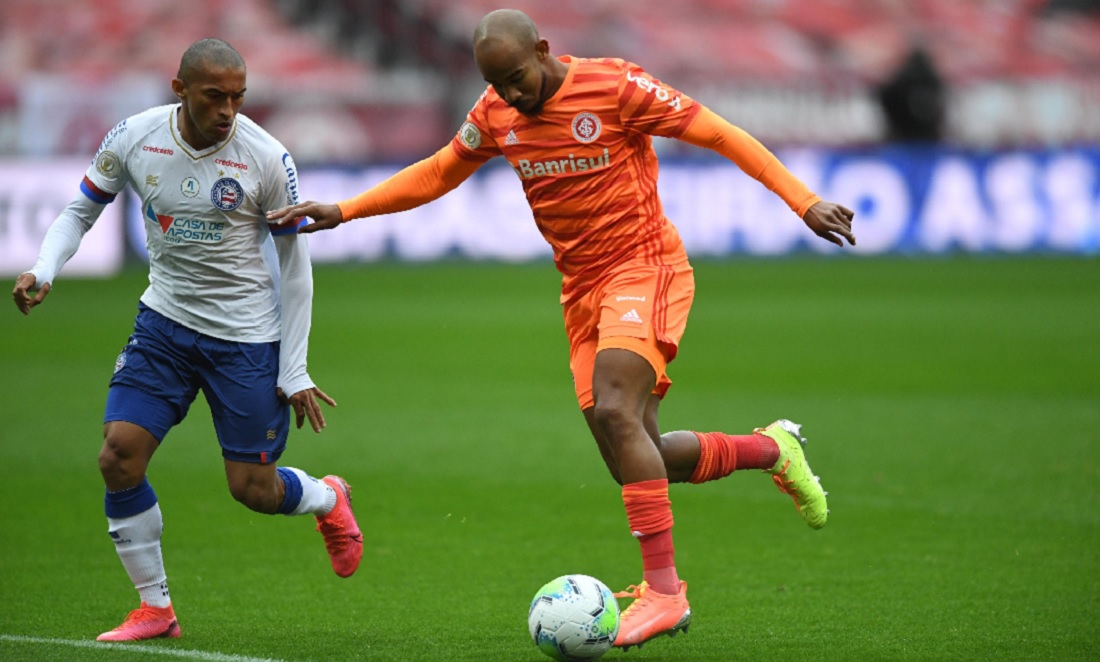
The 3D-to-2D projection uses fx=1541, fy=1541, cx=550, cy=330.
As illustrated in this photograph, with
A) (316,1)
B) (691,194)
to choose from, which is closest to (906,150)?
(691,194)

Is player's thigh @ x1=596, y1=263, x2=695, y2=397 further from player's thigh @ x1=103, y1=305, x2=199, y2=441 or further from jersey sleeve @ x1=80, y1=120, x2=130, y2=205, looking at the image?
jersey sleeve @ x1=80, y1=120, x2=130, y2=205

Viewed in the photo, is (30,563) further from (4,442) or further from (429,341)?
(429,341)

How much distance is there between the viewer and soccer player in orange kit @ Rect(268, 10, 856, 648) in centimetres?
554

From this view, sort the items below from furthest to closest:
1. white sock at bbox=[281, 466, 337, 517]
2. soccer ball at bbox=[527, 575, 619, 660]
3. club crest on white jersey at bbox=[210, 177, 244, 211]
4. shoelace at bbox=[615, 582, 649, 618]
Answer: white sock at bbox=[281, 466, 337, 517] < club crest on white jersey at bbox=[210, 177, 244, 211] < shoelace at bbox=[615, 582, 649, 618] < soccer ball at bbox=[527, 575, 619, 660]

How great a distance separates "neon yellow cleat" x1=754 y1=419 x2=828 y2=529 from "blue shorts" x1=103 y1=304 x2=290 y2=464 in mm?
2131

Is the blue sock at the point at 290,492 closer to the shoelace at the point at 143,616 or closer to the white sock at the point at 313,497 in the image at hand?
the white sock at the point at 313,497

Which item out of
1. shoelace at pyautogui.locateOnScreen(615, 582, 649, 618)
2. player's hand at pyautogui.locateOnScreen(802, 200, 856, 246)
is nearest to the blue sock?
shoelace at pyautogui.locateOnScreen(615, 582, 649, 618)

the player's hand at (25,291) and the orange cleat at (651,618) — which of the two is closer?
the orange cleat at (651,618)

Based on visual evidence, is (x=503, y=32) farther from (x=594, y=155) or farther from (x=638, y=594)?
(x=638, y=594)

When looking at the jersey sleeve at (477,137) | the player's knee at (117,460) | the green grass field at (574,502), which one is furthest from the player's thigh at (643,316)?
the player's knee at (117,460)

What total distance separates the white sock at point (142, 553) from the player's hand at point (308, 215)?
1196mm

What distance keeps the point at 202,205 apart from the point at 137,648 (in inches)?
64.4

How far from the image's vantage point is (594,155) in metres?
5.82

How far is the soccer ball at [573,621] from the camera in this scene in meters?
5.15
